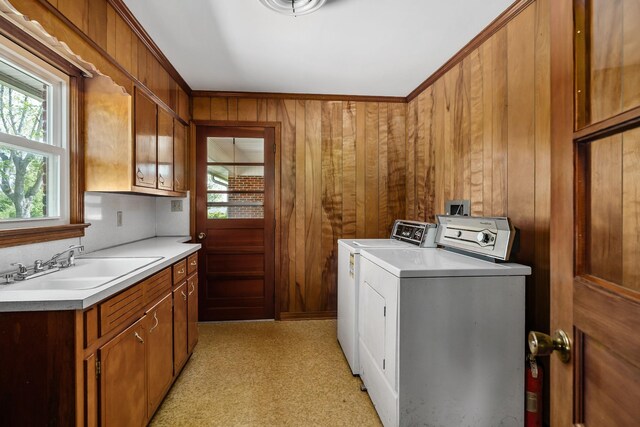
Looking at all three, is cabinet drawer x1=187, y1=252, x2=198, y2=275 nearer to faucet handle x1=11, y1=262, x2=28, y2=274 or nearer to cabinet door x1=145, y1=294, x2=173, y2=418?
cabinet door x1=145, y1=294, x2=173, y2=418

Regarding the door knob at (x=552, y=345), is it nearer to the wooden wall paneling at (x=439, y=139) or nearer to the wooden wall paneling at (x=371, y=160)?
the wooden wall paneling at (x=439, y=139)

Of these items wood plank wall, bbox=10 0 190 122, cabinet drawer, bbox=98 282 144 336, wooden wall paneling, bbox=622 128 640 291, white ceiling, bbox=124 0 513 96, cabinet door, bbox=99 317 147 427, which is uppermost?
white ceiling, bbox=124 0 513 96

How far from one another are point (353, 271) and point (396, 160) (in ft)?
5.52

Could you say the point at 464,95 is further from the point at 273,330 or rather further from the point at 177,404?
the point at 177,404

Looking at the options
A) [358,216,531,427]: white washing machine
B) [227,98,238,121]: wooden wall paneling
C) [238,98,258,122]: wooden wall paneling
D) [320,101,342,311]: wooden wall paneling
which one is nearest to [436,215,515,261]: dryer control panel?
[358,216,531,427]: white washing machine

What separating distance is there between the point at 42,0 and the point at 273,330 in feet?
9.43

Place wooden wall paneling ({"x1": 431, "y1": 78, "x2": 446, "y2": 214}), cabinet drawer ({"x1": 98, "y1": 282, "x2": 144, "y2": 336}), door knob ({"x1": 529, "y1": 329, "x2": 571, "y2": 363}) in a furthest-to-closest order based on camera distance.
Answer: wooden wall paneling ({"x1": 431, "y1": 78, "x2": 446, "y2": 214}) < cabinet drawer ({"x1": 98, "y1": 282, "x2": 144, "y2": 336}) < door knob ({"x1": 529, "y1": 329, "x2": 571, "y2": 363})

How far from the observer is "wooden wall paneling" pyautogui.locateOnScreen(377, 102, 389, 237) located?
139 inches

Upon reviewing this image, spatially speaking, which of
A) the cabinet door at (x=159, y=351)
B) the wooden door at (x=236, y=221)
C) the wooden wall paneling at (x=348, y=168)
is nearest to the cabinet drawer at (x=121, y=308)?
the cabinet door at (x=159, y=351)

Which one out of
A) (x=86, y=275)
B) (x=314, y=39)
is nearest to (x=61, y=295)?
(x=86, y=275)

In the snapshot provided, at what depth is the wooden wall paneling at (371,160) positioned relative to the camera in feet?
11.6

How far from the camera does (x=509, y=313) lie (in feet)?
5.34

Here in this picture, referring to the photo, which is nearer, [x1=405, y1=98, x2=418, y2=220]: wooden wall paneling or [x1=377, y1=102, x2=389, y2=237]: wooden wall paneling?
[x1=405, y1=98, x2=418, y2=220]: wooden wall paneling

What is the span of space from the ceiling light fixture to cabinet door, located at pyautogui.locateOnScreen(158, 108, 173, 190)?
1.24m
